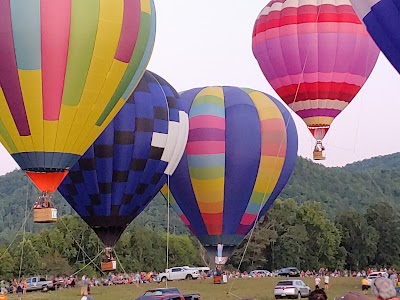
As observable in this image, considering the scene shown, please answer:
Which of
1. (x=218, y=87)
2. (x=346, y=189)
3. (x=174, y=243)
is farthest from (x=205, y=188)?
(x=346, y=189)

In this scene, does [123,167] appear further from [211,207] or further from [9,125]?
[211,207]

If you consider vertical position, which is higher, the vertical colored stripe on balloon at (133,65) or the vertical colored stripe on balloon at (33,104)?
the vertical colored stripe on balloon at (133,65)

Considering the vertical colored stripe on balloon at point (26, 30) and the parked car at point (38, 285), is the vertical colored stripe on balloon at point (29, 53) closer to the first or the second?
the vertical colored stripe on balloon at point (26, 30)

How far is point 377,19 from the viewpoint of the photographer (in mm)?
8672

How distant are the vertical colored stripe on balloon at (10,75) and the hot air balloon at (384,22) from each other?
22.0ft

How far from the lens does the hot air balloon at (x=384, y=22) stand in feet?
27.5

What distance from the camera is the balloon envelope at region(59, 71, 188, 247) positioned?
16734mm

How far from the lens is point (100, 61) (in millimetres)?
13703

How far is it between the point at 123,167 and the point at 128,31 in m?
3.86

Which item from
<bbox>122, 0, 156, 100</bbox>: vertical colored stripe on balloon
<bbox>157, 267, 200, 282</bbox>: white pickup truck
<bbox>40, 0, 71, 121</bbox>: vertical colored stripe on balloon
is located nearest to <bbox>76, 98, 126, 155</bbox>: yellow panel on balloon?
<bbox>122, 0, 156, 100</bbox>: vertical colored stripe on balloon

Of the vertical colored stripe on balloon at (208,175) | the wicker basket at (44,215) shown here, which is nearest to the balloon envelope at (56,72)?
the wicker basket at (44,215)

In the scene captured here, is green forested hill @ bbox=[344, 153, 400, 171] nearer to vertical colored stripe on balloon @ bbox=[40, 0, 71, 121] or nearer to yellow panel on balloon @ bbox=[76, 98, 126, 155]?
yellow panel on balloon @ bbox=[76, 98, 126, 155]

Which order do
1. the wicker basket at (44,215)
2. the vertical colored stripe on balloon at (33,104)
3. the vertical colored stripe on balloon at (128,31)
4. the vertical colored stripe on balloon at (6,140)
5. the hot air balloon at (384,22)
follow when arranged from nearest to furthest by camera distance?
the hot air balloon at (384,22)
the vertical colored stripe on balloon at (33,104)
the vertical colored stripe on balloon at (6,140)
the vertical colored stripe on balloon at (128,31)
the wicker basket at (44,215)

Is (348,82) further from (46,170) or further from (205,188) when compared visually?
(46,170)
